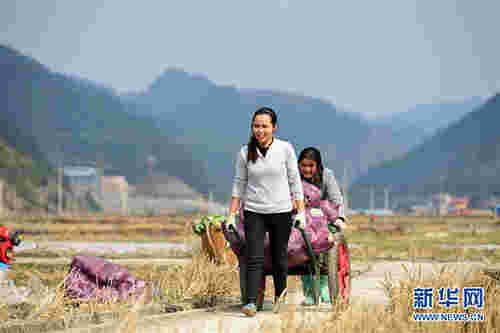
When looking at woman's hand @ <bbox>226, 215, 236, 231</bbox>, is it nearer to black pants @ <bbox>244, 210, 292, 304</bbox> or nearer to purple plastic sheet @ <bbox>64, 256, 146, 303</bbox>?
black pants @ <bbox>244, 210, 292, 304</bbox>

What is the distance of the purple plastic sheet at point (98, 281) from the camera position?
9398 millimetres

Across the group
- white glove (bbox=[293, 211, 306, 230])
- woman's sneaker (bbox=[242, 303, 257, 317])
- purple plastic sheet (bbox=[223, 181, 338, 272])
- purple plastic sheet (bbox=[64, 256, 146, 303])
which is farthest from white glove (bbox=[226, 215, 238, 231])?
purple plastic sheet (bbox=[64, 256, 146, 303])

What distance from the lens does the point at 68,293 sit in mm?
9453

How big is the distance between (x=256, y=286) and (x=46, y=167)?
5174 inches

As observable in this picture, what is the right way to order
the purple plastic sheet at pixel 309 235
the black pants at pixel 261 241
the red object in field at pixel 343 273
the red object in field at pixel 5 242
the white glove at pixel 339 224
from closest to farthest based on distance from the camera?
the black pants at pixel 261 241, the purple plastic sheet at pixel 309 235, the white glove at pixel 339 224, the red object in field at pixel 343 273, the red object in field at pixel 5 242

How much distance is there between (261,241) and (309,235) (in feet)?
A: 1.62

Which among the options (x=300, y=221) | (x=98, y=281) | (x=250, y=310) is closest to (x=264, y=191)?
(x=300, y=221)

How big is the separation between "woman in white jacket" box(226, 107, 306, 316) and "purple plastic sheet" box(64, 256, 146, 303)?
5.97 feet

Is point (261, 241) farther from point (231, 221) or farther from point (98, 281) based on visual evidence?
point (98, 281)

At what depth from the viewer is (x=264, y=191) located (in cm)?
802

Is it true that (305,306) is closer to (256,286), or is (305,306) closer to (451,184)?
(256,286)

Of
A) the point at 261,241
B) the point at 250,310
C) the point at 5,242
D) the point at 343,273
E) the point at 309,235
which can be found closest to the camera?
the point at 250,310

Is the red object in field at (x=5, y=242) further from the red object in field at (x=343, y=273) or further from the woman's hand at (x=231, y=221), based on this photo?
the red object in field at (x=343, y=273)

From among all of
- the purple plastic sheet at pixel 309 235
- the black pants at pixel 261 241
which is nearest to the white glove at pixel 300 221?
the black pants at pixel 261 241
